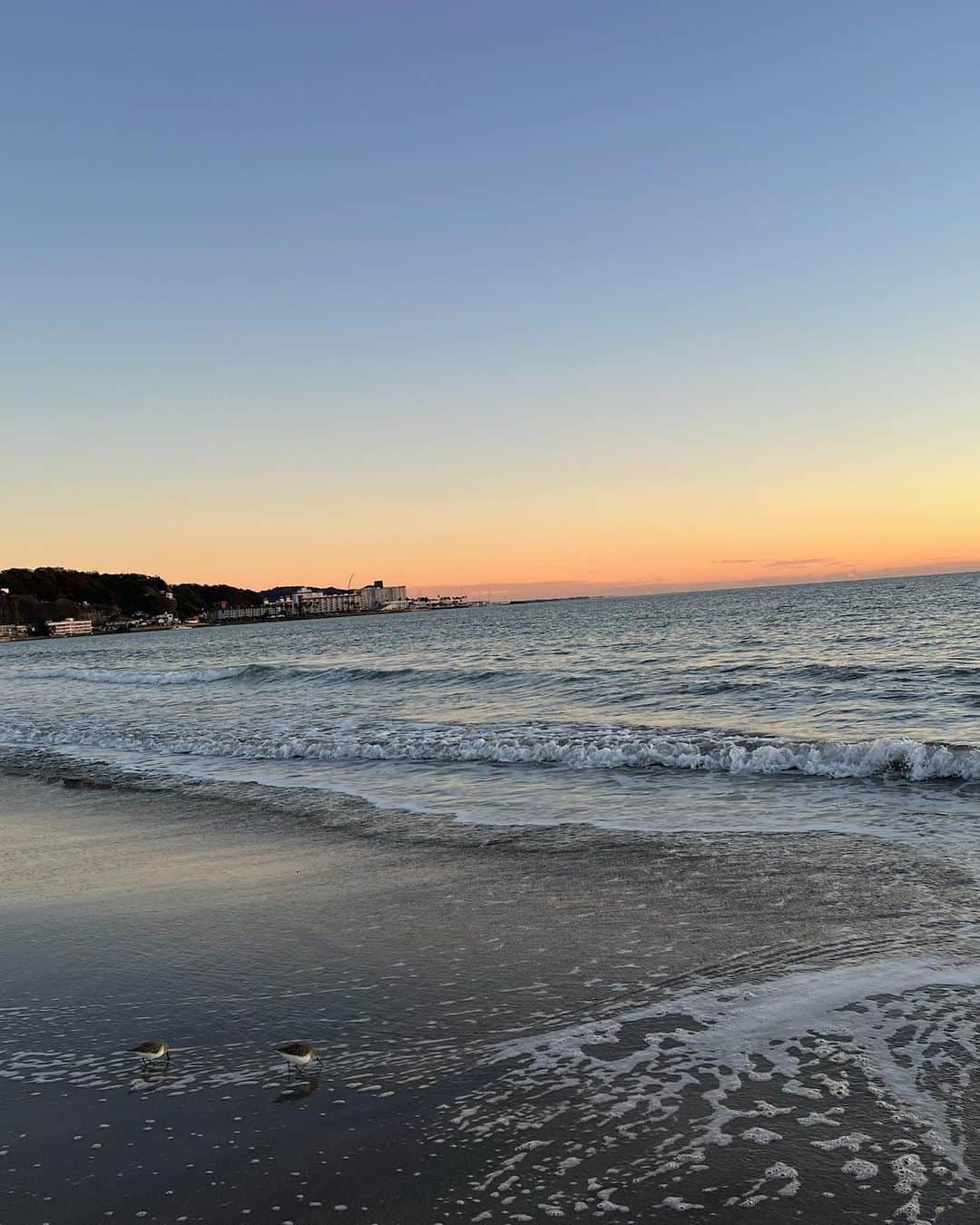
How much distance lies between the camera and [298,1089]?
13.3 feet

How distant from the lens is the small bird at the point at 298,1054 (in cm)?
423

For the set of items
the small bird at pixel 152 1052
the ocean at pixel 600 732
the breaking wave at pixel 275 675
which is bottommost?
the breaking wave at pixel 275 675

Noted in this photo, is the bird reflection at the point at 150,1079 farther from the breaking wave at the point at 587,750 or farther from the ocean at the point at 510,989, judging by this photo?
the breaking wave at the point at 587,750

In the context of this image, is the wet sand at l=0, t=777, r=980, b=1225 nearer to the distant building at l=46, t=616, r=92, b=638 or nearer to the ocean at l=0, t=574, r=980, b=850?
the ocean at l=0, t=574, r=980, b=850

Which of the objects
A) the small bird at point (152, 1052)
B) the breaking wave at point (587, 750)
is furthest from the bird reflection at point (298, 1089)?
the breaking wave at point (587, 750)

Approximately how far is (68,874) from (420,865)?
10.6 ft

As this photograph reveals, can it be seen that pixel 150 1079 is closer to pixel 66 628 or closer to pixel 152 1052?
pixel 152 1052

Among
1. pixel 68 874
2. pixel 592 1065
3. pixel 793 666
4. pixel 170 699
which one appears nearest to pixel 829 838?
pixel 592 1065

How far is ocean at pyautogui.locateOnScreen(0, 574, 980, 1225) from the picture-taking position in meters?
3.36

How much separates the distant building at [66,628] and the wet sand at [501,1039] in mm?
190388

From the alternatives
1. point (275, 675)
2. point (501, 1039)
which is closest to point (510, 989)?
point (501, 1039)

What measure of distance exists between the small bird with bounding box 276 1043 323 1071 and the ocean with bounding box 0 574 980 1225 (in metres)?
0.12

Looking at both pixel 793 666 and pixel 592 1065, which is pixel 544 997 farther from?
pixel 793 666

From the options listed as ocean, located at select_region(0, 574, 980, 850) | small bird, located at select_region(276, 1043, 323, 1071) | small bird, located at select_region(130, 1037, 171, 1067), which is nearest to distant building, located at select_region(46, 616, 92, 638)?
ocean, located at select_region(0, 574, 980, 850)
